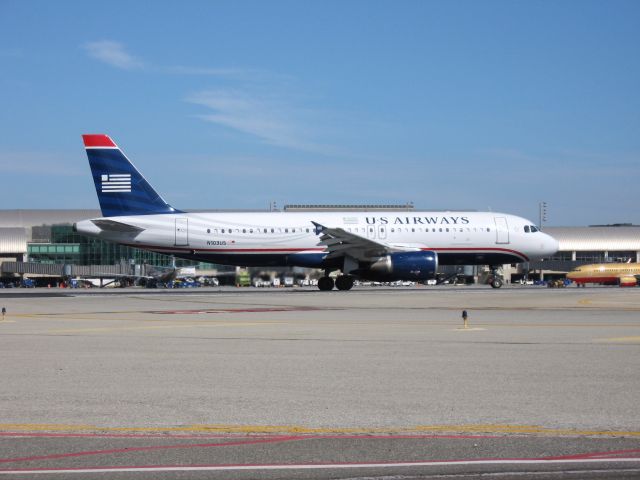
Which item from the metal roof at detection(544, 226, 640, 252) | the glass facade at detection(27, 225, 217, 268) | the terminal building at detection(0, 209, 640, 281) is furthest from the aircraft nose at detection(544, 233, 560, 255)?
the glass facade at detection(27, 225, 217, 268)

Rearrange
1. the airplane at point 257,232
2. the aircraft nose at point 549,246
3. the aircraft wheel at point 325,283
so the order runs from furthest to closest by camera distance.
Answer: the aircraft nose at point 549,246, the aircraft wheel at point 325,283, the airplane at point 257,232

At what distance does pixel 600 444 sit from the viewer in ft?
27.3

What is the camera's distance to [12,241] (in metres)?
105

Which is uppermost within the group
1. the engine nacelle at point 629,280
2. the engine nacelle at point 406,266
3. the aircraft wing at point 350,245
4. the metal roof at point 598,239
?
the metal roof at point 598,239

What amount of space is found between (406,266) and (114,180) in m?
16.5

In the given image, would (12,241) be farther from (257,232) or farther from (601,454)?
(601,454)

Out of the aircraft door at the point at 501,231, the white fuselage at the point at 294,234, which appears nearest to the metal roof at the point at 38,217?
the white fuselage at the point at 294,234

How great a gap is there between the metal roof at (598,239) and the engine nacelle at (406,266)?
70.1 m

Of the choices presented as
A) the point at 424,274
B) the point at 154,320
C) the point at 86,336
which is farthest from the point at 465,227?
the point at 86,336

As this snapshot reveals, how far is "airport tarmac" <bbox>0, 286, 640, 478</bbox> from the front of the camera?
7.70 metres

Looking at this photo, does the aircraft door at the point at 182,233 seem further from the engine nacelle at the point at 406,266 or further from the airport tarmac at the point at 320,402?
the airport tarmac at the point at 320,402

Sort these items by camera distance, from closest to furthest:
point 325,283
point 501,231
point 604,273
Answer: point 325,283, point 501,231, point 604,273

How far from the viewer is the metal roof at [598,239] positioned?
364 ft

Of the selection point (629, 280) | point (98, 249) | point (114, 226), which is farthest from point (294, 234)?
point (98, 249)
